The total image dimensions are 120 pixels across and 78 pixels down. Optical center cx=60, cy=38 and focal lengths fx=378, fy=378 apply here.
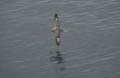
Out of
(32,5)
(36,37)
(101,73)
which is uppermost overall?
(32,5)

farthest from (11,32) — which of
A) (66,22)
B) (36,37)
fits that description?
(66,22)

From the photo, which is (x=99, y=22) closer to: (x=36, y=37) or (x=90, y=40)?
(x=90, y=40)

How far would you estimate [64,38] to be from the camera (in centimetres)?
5809

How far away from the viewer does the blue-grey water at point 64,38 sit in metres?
50.4

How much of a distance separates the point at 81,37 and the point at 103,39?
11.2 feet

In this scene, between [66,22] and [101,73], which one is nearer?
[101,73]

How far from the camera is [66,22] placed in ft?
205

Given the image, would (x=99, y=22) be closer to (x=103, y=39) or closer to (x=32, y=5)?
(x=103, y=39)

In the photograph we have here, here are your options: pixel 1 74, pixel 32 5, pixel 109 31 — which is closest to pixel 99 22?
pixel 109 31

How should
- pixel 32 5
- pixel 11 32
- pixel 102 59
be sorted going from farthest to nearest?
pixel 32 5, pixel 11 32, pixel 102 59

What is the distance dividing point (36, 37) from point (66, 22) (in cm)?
638

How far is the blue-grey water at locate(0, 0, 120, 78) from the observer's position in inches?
1984

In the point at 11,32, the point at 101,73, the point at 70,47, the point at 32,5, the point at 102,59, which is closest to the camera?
the point at 101,73

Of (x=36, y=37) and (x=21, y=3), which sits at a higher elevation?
(x=21, y=3)
